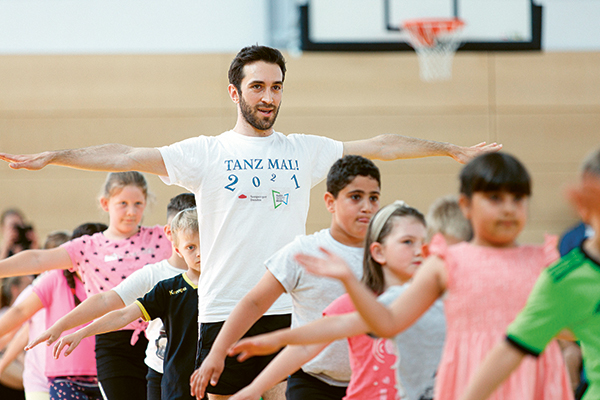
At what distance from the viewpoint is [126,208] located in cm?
413

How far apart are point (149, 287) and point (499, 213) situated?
2.26 metres

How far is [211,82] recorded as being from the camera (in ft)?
29.8

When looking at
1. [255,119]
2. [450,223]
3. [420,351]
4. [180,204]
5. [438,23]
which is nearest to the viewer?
[420,351]

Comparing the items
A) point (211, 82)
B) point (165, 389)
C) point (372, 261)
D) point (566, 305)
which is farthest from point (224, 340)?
point (211, 82)

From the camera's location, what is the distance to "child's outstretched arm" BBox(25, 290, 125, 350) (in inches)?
124

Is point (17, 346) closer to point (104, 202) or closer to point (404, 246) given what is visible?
point (104, 202)

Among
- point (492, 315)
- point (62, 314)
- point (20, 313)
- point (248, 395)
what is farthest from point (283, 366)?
point (20, 313)

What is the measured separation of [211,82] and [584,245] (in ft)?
25.3

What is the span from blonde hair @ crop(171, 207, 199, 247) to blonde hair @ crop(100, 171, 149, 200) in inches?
28.4

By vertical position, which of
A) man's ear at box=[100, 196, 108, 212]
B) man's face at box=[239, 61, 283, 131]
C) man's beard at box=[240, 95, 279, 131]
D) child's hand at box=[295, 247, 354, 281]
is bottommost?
man's ear at box=[100, 196, 108, 212]

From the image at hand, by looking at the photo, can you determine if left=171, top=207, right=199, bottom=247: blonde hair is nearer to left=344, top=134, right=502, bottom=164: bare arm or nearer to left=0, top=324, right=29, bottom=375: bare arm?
left=344, top=134, right=502, bottom=164: bare arm

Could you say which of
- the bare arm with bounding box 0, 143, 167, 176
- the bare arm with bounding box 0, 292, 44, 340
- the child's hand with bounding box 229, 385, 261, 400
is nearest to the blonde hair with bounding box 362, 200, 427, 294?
the child's hand with bounding box 229, 385, 261, 400

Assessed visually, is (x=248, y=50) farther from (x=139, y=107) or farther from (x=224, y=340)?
(x=139, y=107)

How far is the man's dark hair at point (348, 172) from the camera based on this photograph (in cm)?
282
